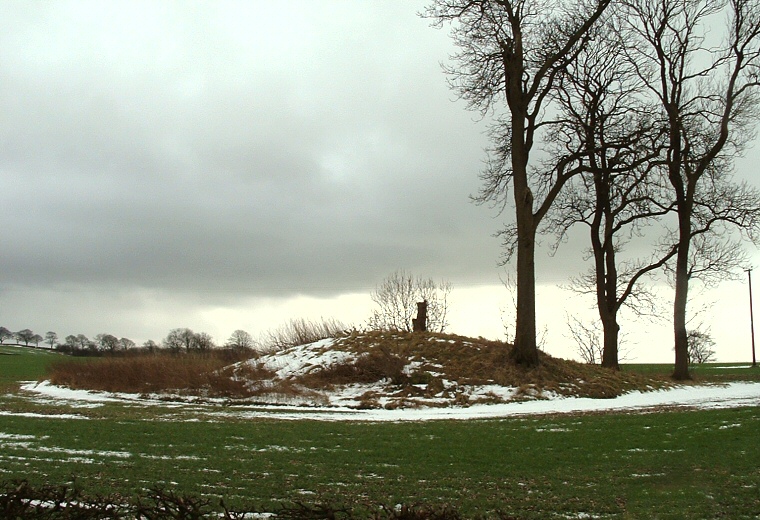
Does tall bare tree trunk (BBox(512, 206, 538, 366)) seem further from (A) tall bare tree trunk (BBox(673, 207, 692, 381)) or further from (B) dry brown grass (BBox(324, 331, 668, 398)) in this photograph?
(A) tall bare tree trunk (BBox(673, 207, 692, 381))

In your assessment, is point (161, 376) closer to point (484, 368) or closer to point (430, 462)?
point (484, 368)

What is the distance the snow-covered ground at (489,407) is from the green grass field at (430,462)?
9.80ft

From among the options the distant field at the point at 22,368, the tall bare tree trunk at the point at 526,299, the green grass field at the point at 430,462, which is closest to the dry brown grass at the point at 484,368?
the tall bare tree trunk at the point at 526,299

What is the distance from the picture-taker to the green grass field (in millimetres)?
7504

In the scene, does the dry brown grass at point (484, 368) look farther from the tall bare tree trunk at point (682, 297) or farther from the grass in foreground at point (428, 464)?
the grass in foreground at point (428, 464)

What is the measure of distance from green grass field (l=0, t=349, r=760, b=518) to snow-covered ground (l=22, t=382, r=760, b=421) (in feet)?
9.80

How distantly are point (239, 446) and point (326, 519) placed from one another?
27.3 ft

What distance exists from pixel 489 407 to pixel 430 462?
11.8m

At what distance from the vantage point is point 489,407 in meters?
21.6

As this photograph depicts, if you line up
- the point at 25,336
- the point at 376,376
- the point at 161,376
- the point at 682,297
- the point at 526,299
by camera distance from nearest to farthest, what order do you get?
the point at 376,376
the point at 526,299
the point at 161,376
the point at 682,297
the point at 25,336

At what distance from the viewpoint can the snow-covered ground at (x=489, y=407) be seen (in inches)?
755

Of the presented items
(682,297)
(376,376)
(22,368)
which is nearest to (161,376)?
(376,376)

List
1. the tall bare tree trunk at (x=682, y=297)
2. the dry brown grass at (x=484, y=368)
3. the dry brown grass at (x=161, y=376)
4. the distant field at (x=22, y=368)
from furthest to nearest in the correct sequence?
the distant field at (x=22, y=368) < the tall bare tree trunk at (x=682, y=297) < the dry brown grass at (x=161, y=376) < the dry brown grass at (x=484, y=368)

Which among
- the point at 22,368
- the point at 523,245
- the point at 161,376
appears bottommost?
the point at 161,376
